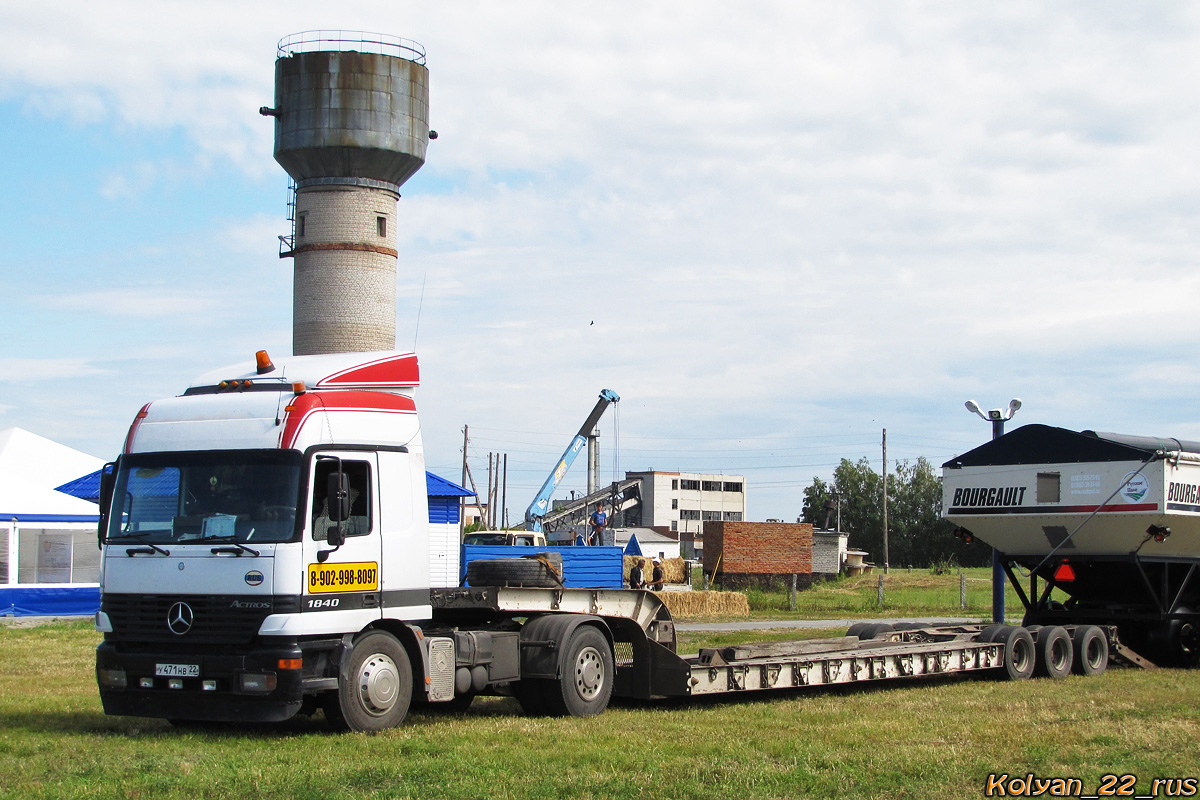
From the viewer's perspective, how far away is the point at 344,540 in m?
11.1

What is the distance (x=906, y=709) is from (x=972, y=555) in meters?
91.7

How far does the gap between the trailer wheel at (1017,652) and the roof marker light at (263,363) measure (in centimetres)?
1024

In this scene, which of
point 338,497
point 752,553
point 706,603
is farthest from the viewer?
point 752,553

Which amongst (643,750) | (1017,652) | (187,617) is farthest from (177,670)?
(1017,652)

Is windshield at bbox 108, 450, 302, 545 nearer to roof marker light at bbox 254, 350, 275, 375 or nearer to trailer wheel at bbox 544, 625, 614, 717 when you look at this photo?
roof marker light at bbox 254, 350, 275, 375

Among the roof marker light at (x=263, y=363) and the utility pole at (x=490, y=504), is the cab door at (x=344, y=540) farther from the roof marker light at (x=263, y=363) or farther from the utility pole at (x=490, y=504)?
the utility pole at (x=490, y=504)

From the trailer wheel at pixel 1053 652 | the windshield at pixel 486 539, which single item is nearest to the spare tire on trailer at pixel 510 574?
the trailer wheel at pixel 1053 652

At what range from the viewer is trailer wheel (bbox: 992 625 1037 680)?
16.6 m

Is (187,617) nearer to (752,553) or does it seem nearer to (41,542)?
(41,542)

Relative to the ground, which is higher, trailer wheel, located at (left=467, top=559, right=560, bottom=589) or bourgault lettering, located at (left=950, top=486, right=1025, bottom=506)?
bourgault lettering, located at (left=950, top=486, right=1025, bottom=506)

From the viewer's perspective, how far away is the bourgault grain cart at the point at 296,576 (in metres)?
10.7

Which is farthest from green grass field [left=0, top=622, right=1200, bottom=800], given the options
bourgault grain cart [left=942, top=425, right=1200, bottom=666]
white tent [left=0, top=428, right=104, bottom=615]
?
white tent [left=0, top=428, right=104, bottom=615]

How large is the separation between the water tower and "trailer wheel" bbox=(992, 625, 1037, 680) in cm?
3076

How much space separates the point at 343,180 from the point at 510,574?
112ft
